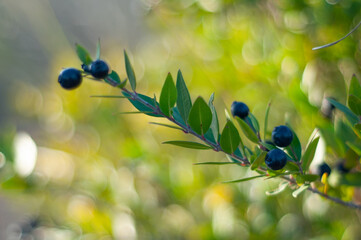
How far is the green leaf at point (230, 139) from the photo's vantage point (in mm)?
477

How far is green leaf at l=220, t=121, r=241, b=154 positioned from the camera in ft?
1.57

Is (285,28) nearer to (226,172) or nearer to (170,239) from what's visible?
(226,172)

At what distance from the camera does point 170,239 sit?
124 centimetres

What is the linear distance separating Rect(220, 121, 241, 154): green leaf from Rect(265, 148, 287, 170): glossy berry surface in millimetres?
49

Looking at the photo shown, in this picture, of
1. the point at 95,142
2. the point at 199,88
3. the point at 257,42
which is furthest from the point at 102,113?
the point at 257,42

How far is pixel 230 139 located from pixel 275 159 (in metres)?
0.07

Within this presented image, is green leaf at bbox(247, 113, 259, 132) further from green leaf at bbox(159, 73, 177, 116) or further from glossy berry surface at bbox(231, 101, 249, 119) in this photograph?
green leaf at bbox(159, 73, 177, 116)

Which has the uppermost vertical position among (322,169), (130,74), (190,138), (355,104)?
(130,74)

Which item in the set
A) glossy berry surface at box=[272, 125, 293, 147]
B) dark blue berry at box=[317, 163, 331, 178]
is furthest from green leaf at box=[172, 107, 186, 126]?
dark blue berry at box=[317, 163, 331, 178]

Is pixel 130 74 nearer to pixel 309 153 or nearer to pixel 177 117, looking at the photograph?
pixel 177 117

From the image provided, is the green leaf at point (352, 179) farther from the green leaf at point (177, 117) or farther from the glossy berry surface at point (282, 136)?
the green leaf at point (177, 117)

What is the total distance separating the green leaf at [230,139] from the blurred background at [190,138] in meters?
0.36

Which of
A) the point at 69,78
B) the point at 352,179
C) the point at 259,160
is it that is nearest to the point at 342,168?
the point at 352,179

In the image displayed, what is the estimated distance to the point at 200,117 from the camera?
0.48 m
